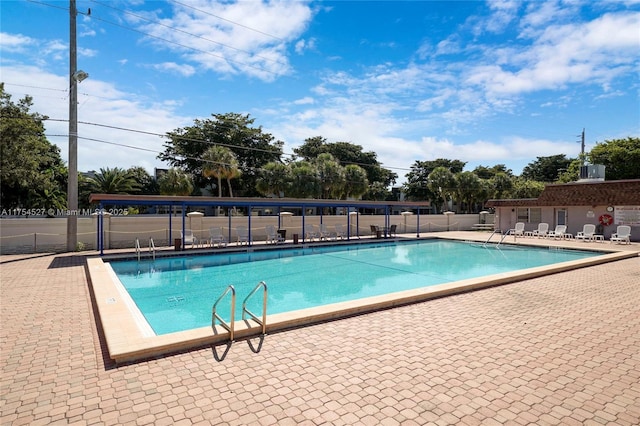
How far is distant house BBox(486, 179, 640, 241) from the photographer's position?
797 inches

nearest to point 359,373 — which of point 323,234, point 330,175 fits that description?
point 323,234

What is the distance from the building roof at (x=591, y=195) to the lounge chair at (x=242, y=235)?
1852 centimetres

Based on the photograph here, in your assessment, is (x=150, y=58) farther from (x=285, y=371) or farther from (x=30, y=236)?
(x=285, y=371)

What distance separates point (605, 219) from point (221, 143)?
34.7 metres

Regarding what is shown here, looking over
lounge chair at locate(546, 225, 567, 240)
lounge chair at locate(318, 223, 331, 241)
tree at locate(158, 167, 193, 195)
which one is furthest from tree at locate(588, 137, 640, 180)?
tree at locate(158, 167, 193, 195)

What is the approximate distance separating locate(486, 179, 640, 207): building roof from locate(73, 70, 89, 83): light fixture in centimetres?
2583

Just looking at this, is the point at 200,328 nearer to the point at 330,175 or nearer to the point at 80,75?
the point at 80,75

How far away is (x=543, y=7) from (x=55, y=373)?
48.4 ft

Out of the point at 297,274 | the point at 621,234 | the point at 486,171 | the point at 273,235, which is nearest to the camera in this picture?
the point at 297,274

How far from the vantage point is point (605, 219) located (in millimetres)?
21250

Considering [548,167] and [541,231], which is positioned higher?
[548,167]

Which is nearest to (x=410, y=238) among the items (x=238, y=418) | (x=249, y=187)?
(x=238, y=418)

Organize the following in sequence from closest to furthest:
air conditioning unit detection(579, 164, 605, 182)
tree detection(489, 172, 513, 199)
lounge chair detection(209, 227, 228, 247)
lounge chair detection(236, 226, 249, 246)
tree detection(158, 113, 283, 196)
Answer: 1. lounge chair detection(209, 227, 228, 247)
2. lounge chair detection(236, 226, 249, 246)
3. air conditioning unit detection(579, 164, 605, 182)
4. tree detection(158, 113, 283, 196)
5. tree detection(489, 172, 513, 199)

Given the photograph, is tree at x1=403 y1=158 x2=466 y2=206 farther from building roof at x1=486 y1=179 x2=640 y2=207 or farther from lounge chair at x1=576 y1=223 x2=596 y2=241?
lounge chair at x1=576 y1=223 x2=596 y2=241
